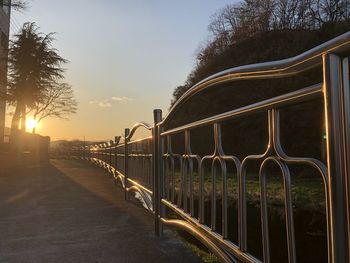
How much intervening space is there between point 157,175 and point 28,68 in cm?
2636

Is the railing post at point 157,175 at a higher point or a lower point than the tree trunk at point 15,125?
lower

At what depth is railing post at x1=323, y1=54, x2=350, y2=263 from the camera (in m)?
1.77

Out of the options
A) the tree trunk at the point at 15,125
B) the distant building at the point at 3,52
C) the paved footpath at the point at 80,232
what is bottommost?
the paved footpath at the point at 80,232

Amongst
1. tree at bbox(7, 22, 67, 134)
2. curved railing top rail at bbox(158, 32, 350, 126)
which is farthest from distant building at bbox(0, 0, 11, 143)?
curved railing top rail at bbox(158, 32, 350, 126)

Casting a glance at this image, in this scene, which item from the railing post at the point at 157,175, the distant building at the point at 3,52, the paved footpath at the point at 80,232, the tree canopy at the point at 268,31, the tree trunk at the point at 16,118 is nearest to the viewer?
the paved footpath at the point at 80,232

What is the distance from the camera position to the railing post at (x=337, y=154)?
177 cm

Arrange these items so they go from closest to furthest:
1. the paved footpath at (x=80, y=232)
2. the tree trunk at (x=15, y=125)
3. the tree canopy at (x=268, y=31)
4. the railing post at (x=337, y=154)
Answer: the railing post at (x=337, y=154), the paved footpath at (x=80, y=232), the tree trunk at (x=15, y=125), the tree canopy at (x=268, y=31)

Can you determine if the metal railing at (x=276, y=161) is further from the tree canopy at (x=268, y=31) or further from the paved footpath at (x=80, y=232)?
the tree canopy at (x=268, y=31)

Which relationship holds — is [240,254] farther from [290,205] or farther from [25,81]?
[25,81]

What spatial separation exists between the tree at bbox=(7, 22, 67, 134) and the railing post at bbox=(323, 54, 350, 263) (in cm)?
2959

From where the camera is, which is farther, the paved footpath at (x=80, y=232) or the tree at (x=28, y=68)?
the tree at (x=28, y=68)

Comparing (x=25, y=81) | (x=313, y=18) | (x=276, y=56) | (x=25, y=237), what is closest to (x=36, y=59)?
(x=25, y=81)

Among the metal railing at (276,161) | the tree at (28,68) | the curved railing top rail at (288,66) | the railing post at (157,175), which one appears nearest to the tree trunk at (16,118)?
the tree at (28,68)

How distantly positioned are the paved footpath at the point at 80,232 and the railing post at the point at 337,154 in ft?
8.37
